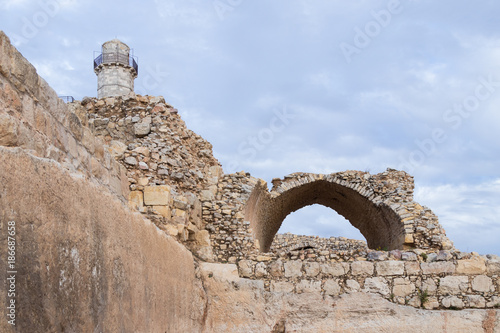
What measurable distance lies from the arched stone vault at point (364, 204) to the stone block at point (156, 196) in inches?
102

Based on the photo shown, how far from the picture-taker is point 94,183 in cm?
298

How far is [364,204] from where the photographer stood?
424 inches

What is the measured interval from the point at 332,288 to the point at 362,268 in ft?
1.69

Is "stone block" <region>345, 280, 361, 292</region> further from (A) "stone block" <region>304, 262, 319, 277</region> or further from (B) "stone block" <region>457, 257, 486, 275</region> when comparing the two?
(B) "stone block" <region>457, 257, 486, 275</region>

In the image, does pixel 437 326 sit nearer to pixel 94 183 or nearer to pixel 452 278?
pixel 452 278

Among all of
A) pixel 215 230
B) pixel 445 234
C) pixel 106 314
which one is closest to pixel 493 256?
pixel 445 234

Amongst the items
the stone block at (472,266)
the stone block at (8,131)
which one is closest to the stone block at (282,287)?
the stone block at (472,266)

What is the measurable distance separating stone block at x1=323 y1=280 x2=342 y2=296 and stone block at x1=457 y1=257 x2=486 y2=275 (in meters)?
1.66

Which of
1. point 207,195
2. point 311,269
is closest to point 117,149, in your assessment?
point 207,195

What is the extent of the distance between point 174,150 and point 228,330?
8.65ft

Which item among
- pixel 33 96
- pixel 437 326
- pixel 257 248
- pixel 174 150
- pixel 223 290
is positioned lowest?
pixel 437 326

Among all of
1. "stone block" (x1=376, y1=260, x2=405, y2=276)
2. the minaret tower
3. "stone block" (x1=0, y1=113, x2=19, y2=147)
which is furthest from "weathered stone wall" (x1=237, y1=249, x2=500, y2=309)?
the minaret tower

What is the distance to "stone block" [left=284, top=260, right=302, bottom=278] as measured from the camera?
6.57 metres

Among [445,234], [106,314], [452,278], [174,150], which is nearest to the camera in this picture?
[106,314]
